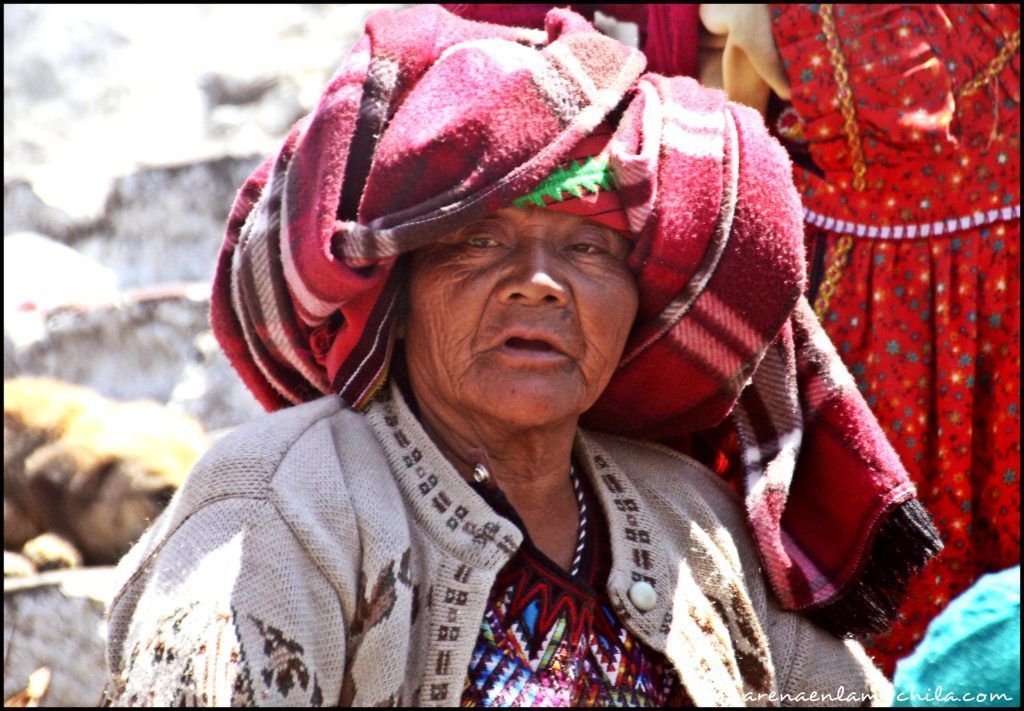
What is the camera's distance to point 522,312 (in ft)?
8.00

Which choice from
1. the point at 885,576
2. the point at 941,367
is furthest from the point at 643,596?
the point at 941,367

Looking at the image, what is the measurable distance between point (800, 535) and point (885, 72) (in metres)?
1.20

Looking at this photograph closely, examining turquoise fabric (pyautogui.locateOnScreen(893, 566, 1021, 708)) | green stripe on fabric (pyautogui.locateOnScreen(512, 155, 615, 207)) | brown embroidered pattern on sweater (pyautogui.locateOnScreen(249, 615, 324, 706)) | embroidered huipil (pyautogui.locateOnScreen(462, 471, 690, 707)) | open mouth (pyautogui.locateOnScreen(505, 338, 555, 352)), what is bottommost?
embroidered huipil (pyautogui.locateOnScreen(462, 471, 690, 707))

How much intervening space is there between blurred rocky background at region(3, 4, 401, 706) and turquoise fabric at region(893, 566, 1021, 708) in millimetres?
2829

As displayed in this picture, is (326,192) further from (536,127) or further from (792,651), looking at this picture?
(792,651)

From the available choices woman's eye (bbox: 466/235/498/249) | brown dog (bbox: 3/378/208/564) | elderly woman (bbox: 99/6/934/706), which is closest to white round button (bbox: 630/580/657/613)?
elderly woman (bbox: 99/6/934/706)

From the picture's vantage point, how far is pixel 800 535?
277cm

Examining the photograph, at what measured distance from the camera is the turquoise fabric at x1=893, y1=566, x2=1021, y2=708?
172cm

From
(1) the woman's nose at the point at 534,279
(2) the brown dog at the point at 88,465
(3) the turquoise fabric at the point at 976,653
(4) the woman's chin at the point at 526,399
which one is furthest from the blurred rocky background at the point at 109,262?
(3) the turquoise fabric at the point at 976,653

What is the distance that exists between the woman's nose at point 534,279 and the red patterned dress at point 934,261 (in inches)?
46.2

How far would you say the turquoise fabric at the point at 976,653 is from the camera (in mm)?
1725

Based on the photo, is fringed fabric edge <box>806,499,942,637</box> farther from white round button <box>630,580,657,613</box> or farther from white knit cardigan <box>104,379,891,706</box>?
white round button <box>630,580,657,613</box>

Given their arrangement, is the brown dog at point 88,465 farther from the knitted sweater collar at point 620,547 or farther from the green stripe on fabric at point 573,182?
the green stripe on fabric at point 573,182

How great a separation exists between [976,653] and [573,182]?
1.08 metres
